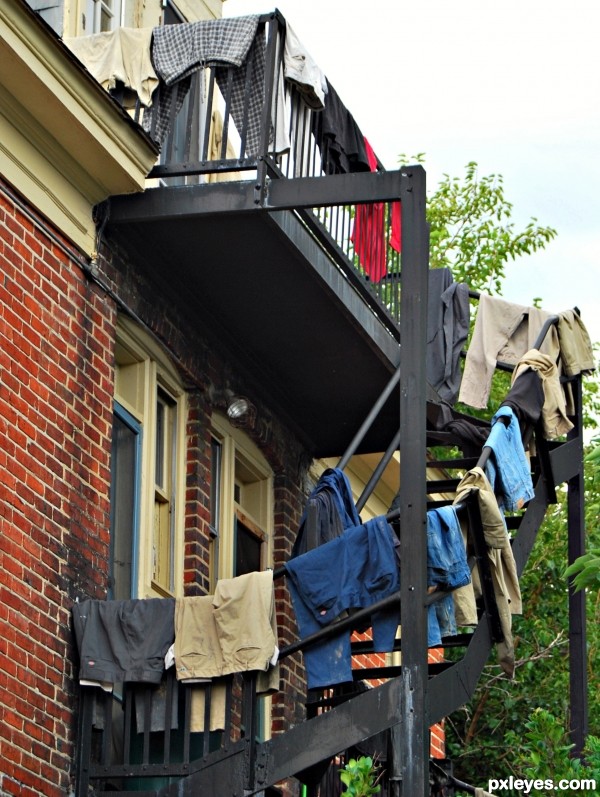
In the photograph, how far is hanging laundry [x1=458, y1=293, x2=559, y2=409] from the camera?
13.8m

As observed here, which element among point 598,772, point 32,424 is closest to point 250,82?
point 32,424

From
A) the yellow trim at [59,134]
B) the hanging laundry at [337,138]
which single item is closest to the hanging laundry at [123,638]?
the yellow trim at [59,134]

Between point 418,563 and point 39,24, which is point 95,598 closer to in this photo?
point 418,563

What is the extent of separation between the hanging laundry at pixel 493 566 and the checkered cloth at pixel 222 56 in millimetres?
2630

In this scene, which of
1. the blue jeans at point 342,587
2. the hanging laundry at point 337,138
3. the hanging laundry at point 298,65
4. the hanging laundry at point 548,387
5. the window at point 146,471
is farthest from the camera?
the hanging laundry at point 548,387

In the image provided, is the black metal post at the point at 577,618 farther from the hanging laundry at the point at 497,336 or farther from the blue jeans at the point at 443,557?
the blue jeans at the point at 443,557

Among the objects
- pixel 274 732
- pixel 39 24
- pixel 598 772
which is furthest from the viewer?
pixel 274 732

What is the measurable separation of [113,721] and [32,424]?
1965 mm

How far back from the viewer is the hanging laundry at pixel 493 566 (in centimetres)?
1071

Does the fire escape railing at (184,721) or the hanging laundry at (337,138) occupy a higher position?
the hanging laundry at (337,138)

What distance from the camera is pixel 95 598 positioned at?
1028 cm

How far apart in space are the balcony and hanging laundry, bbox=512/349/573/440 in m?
1.03

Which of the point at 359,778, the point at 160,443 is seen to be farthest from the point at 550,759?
the point at 160,443

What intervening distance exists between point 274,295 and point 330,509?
69.2 inches
